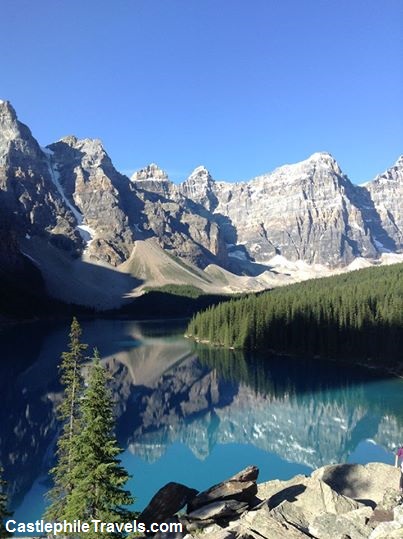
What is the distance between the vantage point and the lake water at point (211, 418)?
4069 centimetres

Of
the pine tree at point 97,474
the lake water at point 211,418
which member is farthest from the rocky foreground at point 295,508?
the lake water at point 211,418

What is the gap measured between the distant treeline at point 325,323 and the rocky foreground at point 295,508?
6974 cm

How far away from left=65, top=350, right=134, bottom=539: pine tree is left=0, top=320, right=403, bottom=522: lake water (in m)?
16.6

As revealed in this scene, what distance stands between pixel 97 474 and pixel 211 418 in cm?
4239

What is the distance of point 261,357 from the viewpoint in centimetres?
9931

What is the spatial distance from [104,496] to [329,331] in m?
87.4

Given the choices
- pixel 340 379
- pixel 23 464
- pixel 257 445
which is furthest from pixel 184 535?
pixel 340 379

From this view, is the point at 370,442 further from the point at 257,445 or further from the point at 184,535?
the point at 184,535

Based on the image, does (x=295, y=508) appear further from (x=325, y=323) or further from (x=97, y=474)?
(x=325, y=323)

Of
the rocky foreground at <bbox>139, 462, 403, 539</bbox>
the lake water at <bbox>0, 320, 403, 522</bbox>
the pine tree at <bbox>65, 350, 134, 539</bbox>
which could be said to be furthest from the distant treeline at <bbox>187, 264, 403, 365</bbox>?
the pine tree at <bbox>65, 350, 134, 539</bbox>

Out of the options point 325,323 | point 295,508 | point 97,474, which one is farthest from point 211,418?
point 325,323

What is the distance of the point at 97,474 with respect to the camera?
17047mm

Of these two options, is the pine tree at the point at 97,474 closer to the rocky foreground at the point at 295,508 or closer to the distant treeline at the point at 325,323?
the rocky foreground at the point at 295,508

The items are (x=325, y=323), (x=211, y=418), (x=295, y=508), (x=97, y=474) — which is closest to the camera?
(x=295, y=508)
